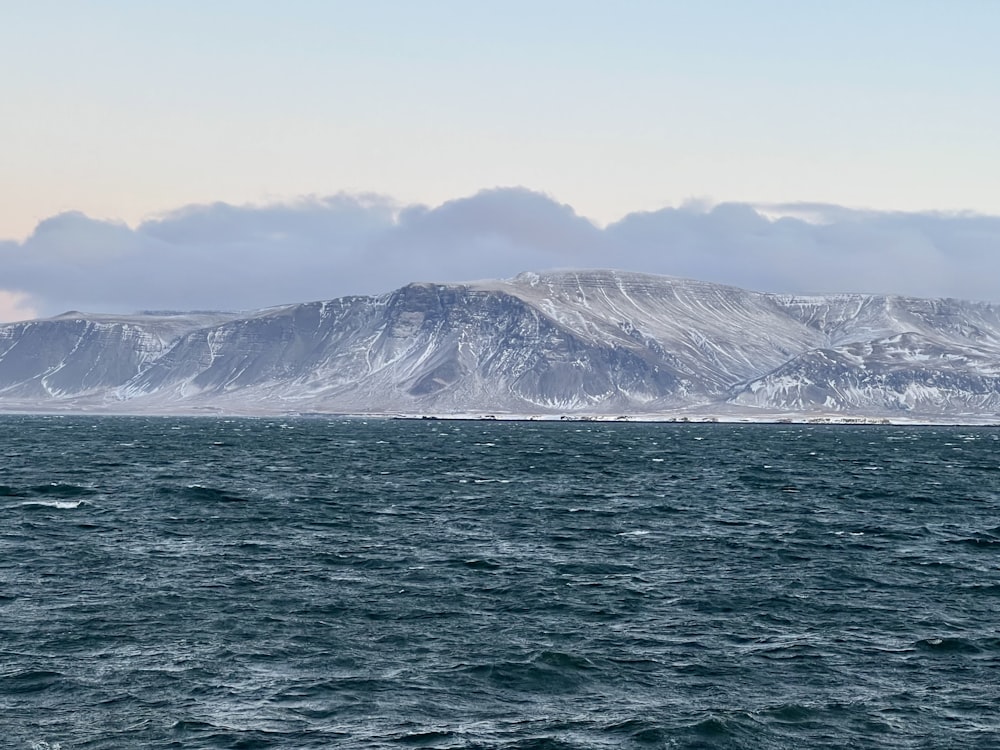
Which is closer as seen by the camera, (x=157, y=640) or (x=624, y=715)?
(x=624, y=715)

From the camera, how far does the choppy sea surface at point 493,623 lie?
3322 centimetres

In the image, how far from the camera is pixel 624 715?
34.2 metres

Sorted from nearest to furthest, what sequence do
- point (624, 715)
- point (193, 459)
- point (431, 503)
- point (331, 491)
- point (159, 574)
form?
point (624, 715) < point (159, 574) < point (431, 503) < point (331, 491) < point (193, 459)

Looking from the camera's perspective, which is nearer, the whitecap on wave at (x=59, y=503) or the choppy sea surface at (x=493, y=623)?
the choppy sea surface at (x=493, y=623)

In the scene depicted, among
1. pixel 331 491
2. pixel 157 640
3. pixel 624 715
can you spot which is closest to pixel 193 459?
pixel 331 491

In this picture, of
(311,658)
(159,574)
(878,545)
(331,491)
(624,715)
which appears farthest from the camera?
(331,491)

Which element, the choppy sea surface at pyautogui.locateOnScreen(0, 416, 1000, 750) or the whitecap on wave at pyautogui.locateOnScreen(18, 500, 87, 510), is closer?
the choppy sea surface at pyautogui.locateOnScreen(0, 416, 1000, 750)

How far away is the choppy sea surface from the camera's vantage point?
33219mm

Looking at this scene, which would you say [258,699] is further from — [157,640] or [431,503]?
[431,503]

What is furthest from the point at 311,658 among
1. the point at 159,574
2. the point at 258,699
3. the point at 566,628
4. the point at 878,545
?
the point at 878,545

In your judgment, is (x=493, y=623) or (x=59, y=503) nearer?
(x=493, y=623)

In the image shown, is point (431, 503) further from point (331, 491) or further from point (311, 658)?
point (311, 658)

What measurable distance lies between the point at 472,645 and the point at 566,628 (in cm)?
460

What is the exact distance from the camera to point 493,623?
152 feet
